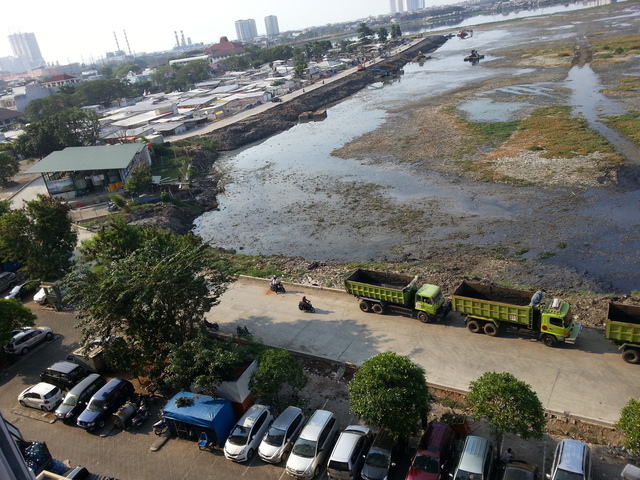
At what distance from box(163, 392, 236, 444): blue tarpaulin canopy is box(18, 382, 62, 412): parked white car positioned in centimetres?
474

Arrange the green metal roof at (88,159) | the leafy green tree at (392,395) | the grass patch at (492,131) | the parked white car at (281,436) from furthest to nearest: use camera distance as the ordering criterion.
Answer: the grass patch at (492,131), the green metal roof at (88,159), the parked white car at (281,436), the leafy green tree at (392,395)

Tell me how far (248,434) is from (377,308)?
7.85 m

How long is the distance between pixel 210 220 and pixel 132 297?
2109 cm

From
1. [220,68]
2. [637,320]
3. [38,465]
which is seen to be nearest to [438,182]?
[637,320]

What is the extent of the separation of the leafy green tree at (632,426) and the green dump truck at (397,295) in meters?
7.42

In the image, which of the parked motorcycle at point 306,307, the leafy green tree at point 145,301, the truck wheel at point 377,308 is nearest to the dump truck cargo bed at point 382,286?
the truck wheel at point 377,308

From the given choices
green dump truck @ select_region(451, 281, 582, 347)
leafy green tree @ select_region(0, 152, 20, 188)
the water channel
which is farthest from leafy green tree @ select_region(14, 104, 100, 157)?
green dump truck @ select_region(451, 281, 582, 347)

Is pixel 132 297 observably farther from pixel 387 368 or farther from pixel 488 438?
pixel 488 438

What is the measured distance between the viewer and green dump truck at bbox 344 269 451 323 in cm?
1723

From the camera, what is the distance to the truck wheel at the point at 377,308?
18422 mm

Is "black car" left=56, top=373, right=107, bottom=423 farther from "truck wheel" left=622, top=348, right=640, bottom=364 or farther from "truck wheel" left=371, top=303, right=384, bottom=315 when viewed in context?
"truck wheel" left=622, top=348, right=640, bottom=364

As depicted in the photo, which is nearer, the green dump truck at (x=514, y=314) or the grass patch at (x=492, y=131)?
the green dump truck at (x=514, y=314)

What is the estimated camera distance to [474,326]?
53.9 ft

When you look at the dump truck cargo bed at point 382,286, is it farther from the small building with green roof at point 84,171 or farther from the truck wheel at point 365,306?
the small building with green roof at point 84,171
